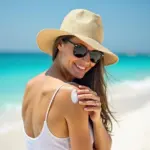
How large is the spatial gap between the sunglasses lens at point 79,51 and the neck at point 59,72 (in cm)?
9

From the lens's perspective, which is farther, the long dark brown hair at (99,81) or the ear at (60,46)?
the long dark brown hair at (99,81)

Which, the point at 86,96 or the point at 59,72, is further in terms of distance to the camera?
the point at 59,72

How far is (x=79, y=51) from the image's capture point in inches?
67.4

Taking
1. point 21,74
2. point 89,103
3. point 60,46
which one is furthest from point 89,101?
point 21,74

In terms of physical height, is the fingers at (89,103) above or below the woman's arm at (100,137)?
above

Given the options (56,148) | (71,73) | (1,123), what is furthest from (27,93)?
(1,123)

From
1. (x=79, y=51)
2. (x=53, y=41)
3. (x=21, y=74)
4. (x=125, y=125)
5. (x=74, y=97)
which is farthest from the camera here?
(x=21, y=74)

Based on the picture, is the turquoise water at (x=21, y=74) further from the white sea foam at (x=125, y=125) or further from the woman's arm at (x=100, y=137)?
the white sea foam at (x=125, y=125)

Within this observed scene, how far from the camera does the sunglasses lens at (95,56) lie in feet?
5.81

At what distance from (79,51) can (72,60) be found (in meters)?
0.07

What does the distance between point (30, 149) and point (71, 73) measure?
374 millimetres

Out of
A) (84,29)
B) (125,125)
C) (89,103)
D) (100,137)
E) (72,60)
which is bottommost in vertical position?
(125,125)

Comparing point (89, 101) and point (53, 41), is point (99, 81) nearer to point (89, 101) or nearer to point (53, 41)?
point (53, 41)

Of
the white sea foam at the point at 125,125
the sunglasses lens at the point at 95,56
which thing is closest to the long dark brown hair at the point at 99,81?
the sunglasses lens at the point at 95,56
